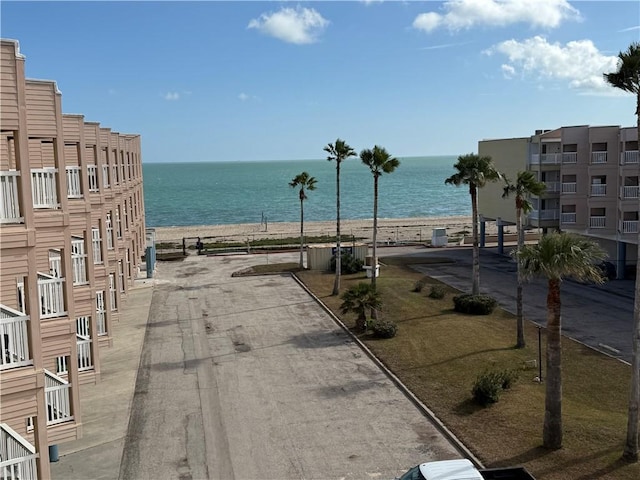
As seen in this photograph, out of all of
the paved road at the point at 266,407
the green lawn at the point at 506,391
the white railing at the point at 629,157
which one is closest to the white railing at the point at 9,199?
the paved road at the point at 266,407

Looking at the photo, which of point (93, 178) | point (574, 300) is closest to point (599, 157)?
point (574, 300)

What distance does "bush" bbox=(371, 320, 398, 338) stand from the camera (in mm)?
27547

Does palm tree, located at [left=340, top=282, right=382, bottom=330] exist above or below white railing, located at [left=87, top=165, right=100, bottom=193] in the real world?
below

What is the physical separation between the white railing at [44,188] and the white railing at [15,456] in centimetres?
604

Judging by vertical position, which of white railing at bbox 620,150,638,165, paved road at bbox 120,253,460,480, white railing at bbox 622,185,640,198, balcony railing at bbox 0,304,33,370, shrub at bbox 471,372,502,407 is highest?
white railing at bbox 620,150,638,165

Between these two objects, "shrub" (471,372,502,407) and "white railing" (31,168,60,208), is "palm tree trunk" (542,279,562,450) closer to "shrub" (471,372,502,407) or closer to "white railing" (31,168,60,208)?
"shrub" (471,372,502,407)

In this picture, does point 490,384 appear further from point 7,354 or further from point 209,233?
point 209,233

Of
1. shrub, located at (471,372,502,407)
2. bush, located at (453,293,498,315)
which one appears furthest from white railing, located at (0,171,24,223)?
bush, located at (453,293,498,315)

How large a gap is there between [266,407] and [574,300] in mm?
21857

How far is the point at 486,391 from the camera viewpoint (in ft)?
63.2

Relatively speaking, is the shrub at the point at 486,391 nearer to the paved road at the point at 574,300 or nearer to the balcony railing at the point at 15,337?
the paved road at the point at 574,300

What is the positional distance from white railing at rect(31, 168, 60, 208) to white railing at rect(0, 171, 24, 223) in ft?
11.3

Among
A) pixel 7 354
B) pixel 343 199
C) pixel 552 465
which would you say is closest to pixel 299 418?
pixel 552 465

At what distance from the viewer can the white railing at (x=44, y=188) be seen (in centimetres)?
1603
